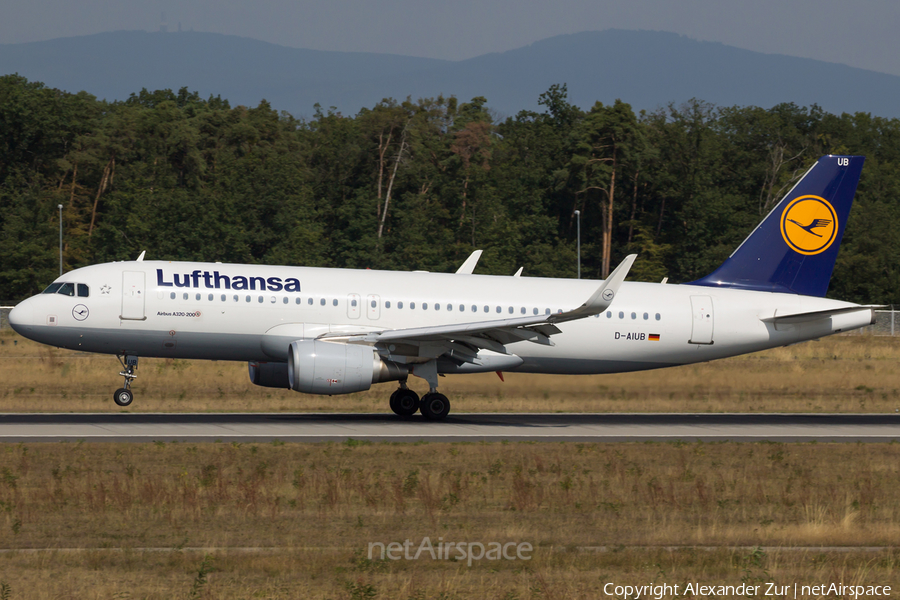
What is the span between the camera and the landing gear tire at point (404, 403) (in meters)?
27.5

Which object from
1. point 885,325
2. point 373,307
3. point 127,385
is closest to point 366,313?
point 373,307

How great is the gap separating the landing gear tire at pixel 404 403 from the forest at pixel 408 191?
137 ft

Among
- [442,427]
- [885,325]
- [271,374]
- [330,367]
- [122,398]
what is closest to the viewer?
[330,367]

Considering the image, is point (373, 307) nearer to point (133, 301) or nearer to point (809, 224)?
point (133, 301)

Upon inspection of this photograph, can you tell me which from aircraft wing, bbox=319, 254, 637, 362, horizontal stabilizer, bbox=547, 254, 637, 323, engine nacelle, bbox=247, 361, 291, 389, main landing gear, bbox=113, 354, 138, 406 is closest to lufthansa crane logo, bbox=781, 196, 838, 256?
aircraft wing, bbox=319, 254, 637, 362

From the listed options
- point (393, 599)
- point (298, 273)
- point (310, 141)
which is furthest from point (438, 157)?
point (393, 599)

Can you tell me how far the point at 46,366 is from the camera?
132 feet

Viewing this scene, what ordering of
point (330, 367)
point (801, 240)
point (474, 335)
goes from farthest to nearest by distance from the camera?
point (801, 240) → point (474, 335) → point (330, 367)

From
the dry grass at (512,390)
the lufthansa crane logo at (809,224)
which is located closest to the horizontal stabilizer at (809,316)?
the lufthansa crane logo at (809,224)

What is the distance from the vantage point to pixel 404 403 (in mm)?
27562

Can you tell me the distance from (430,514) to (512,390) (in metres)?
13.9

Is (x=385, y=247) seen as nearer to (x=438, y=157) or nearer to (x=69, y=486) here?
(x=438, y=157)

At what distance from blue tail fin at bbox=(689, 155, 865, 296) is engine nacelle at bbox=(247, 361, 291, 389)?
1215 cm

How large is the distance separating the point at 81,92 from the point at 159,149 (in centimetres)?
1339
